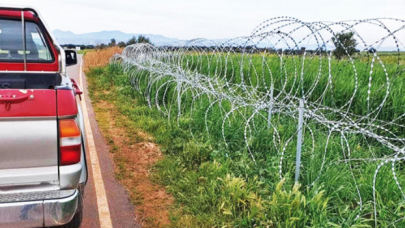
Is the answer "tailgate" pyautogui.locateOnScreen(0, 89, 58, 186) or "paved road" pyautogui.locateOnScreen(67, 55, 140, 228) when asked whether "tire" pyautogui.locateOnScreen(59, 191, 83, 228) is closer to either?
"tailgate" pyautogui.locateOnScreen(0, 89, 58, 186)

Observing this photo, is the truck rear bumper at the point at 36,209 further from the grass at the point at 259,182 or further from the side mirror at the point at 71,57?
the side mirror at the point at 71,57

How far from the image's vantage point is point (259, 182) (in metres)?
3.52

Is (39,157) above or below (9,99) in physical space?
below

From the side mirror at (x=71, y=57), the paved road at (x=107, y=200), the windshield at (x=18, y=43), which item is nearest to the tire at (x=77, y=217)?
the paved road at (x=107, y=200)

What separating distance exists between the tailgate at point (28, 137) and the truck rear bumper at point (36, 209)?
101mm

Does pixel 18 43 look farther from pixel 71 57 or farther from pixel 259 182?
pixel 259 182

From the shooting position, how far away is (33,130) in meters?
2.20

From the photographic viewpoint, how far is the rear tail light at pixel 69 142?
2.28 meters

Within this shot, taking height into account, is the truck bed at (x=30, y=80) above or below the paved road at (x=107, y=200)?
above

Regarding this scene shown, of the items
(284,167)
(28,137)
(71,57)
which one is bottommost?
(284,167)

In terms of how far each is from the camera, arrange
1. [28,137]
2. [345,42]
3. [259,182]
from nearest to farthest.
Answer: [28,137] < [259,182] < [345,42]

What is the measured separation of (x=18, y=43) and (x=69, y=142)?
7.25 feet

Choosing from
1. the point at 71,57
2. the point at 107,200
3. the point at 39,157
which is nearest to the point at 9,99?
the point at 39,157

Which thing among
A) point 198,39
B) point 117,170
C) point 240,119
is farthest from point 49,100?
point 198,39
